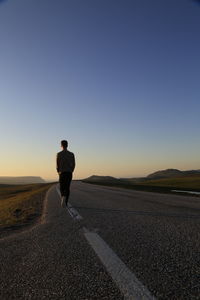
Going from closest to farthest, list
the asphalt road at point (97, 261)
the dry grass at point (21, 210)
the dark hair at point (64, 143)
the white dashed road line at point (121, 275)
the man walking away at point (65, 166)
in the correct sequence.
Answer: the white dashed road line at point (121, 275), the asphalt road at point (97, 261), the dry grass at point (21, 210), the man walking away at point (65, 166), the dark hair at point (64, 143)

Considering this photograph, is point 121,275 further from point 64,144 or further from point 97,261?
point 64,144

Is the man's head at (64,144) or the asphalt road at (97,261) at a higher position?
the man's head at (64,144)

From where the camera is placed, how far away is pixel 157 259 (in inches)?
149

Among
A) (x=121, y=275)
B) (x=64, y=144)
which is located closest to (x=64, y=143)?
(x=64, y=144)

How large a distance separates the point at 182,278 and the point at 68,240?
9.01ft

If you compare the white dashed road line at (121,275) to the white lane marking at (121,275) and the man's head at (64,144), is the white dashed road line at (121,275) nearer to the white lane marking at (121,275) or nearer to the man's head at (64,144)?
the white lane marking at (121,275)

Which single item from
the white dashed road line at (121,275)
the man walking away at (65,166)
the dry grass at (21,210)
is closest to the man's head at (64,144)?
the man walking away at (65,166)

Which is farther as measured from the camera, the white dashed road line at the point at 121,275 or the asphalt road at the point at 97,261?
the asphalt road at the point at 97,261

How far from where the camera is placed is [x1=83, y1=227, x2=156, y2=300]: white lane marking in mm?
2657

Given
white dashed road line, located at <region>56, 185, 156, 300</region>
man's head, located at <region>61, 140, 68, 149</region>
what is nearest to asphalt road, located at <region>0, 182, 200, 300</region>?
white dashed road line, located at <region>56, 185, 156, 300</region>

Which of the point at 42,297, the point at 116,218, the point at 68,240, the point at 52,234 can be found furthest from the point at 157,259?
the point at 116,218

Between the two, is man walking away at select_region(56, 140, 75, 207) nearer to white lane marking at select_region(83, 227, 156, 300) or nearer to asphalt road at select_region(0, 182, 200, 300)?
asphalt road at select_region(0, 182, 200, 300)

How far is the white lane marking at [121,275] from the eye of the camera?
266 centimetres

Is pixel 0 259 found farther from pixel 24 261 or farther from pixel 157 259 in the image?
pixel 157 259
